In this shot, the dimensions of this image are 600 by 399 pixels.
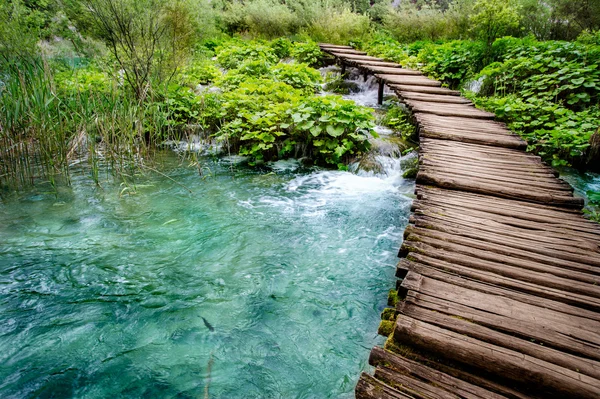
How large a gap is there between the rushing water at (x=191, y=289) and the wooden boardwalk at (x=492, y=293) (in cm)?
75

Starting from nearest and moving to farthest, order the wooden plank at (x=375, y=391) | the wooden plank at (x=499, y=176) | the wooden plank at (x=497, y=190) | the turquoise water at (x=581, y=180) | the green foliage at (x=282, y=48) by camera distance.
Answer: the wooden plank at (x=375, y=391) → the wooden plank at (x=497, y=190) → the wooden plank at (x=499, y=176) → the turquoise water at (x=581, y=180) → the green foliage at (x=282, y=48)

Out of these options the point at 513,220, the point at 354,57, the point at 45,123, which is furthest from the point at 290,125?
the point at 354,57

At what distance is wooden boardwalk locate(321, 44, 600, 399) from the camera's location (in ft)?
5.13

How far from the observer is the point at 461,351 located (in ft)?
5.48

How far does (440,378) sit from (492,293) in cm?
75

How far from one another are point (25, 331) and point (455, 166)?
4.19 meters

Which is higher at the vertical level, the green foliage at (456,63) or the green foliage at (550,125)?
the green foliage at (456,63)

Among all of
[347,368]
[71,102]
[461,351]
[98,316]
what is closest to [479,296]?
[461,351]

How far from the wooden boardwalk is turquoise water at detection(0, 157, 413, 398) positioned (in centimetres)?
74

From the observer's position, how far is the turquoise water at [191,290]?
228 centimetres

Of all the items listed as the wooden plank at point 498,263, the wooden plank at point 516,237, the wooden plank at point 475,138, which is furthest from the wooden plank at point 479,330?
the wooden plank at point 475,138

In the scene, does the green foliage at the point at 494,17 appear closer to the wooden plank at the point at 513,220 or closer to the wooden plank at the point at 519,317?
the wooden plank at the point at 513,220

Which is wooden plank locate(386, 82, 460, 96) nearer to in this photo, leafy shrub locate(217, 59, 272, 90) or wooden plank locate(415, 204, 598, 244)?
leafy shrub locate(217, 59, 272, 90)

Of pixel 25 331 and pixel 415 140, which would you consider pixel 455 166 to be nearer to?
pixel 415 140
